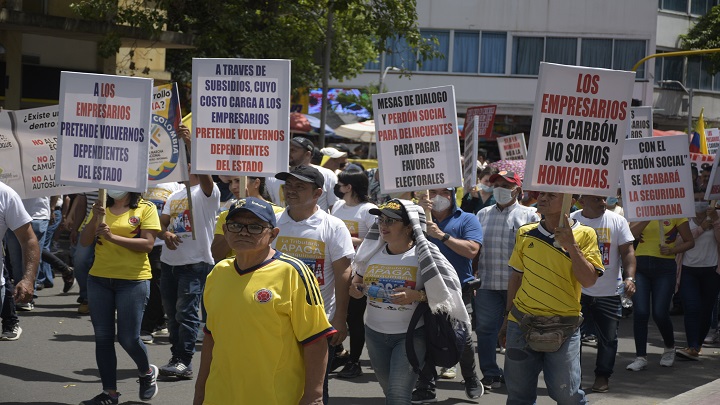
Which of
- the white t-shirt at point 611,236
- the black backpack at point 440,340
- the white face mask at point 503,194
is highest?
the white face mask at point 503,194

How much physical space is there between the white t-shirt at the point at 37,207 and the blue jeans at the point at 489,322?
5391 mm

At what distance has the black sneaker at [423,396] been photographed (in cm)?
837

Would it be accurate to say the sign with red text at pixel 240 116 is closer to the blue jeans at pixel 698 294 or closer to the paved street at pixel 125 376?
the paved street at pixel 125 376

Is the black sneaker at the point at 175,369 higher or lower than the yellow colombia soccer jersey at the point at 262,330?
lower

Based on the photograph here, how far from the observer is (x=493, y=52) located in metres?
43.6

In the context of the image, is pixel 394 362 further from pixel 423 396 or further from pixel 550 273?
pixel 423 396

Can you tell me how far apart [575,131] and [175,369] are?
13.7 feet

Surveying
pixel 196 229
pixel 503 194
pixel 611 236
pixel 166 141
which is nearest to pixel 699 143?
pixel 611 236

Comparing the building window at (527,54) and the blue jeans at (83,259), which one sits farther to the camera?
the building window at (527,54)

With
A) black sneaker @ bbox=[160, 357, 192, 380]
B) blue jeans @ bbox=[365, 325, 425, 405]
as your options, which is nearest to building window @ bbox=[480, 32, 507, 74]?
black sneaker @ bbox=[160, 357, 192, 380]

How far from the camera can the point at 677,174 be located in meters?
10.1

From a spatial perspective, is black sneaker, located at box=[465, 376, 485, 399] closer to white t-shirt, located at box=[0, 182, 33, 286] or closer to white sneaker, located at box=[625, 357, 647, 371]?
white sneaker, located at box=[625, 357, 647, 371]

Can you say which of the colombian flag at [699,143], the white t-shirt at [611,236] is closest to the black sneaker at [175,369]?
the white t-shirt at [611,236]

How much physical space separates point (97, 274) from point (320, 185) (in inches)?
84.6
